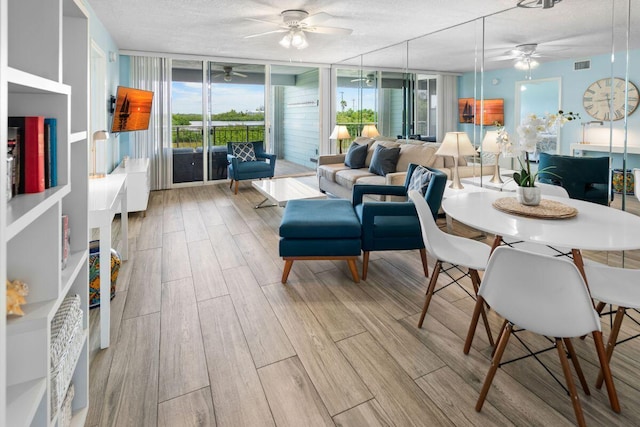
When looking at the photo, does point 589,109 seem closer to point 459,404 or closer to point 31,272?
point 459,404

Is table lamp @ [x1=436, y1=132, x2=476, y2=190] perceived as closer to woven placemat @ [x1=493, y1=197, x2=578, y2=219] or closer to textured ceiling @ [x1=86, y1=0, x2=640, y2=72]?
textured ceiling @ [x1=86, y1=0, x2=640, y2=72]

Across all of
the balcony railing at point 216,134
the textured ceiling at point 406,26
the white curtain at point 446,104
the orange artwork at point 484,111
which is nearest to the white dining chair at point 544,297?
the textured ceiling at point 406,26

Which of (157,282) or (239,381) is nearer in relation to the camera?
(239,381)

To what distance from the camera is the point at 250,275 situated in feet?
10.3

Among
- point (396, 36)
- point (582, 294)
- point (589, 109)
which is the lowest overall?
point (582, 294)

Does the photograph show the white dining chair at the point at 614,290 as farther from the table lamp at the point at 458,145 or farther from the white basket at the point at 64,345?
the table lamp at the point at 458,145

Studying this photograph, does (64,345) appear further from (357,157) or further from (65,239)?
(357,157)

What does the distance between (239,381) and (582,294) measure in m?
1.48

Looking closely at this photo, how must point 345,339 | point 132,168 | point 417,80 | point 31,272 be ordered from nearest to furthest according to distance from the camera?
point 31,272 < point 345,339 < point 132,168 < point 417,80

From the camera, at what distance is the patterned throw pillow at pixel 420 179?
310 cm

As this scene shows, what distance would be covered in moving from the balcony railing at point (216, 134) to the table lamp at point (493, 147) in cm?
470

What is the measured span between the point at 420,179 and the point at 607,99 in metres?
1.69

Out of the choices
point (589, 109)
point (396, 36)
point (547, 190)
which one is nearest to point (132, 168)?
point (396, 36)

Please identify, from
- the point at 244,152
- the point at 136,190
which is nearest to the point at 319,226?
the point at 136,190
